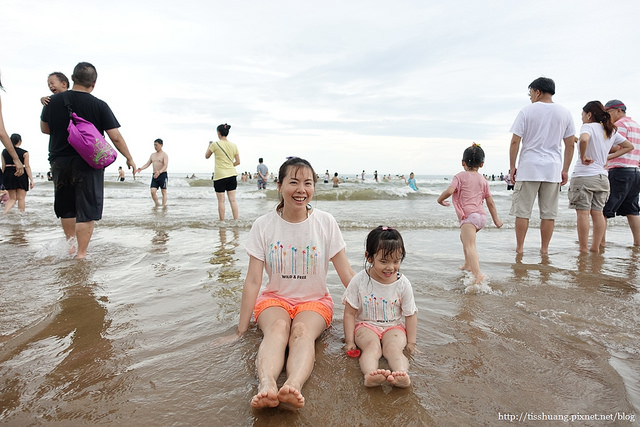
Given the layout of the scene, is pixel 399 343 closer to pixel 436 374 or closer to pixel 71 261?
pixel 436 374

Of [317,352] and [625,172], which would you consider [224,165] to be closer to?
[317,352]

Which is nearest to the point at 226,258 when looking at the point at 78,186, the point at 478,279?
the point at 78,186

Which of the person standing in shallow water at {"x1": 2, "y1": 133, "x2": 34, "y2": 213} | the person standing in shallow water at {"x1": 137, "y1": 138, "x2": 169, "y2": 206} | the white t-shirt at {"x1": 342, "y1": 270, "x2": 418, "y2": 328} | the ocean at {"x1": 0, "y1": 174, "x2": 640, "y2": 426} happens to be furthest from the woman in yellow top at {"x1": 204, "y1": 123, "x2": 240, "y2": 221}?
the white t-shirt at {"x1": 342, "y1": 270, "x2": 418, "y2": 328}

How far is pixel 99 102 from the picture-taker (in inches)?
173

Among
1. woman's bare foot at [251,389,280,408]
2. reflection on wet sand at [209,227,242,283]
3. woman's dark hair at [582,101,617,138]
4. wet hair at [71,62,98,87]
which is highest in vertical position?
wet hair at [71,62,98,87]

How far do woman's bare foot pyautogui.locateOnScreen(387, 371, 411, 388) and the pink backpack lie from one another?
396 cm

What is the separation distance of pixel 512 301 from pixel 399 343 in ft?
4.88

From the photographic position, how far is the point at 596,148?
5.23 metres

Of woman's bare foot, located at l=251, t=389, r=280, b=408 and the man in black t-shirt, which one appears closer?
A: woman's bare foot, located at l=251, t=389, r=280, b=408

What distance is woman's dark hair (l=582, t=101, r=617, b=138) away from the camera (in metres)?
5.25

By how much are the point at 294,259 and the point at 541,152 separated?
13.2ft

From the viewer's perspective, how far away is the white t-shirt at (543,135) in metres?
4.92

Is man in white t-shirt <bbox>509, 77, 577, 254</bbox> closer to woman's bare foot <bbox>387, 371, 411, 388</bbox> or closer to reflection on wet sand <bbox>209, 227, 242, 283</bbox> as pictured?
reflection on wet sand <bbox>209, 227, 242, 283</bbox>

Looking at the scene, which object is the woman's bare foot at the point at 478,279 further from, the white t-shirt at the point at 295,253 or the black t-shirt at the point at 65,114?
the black t-shirt at the point at 65,114
